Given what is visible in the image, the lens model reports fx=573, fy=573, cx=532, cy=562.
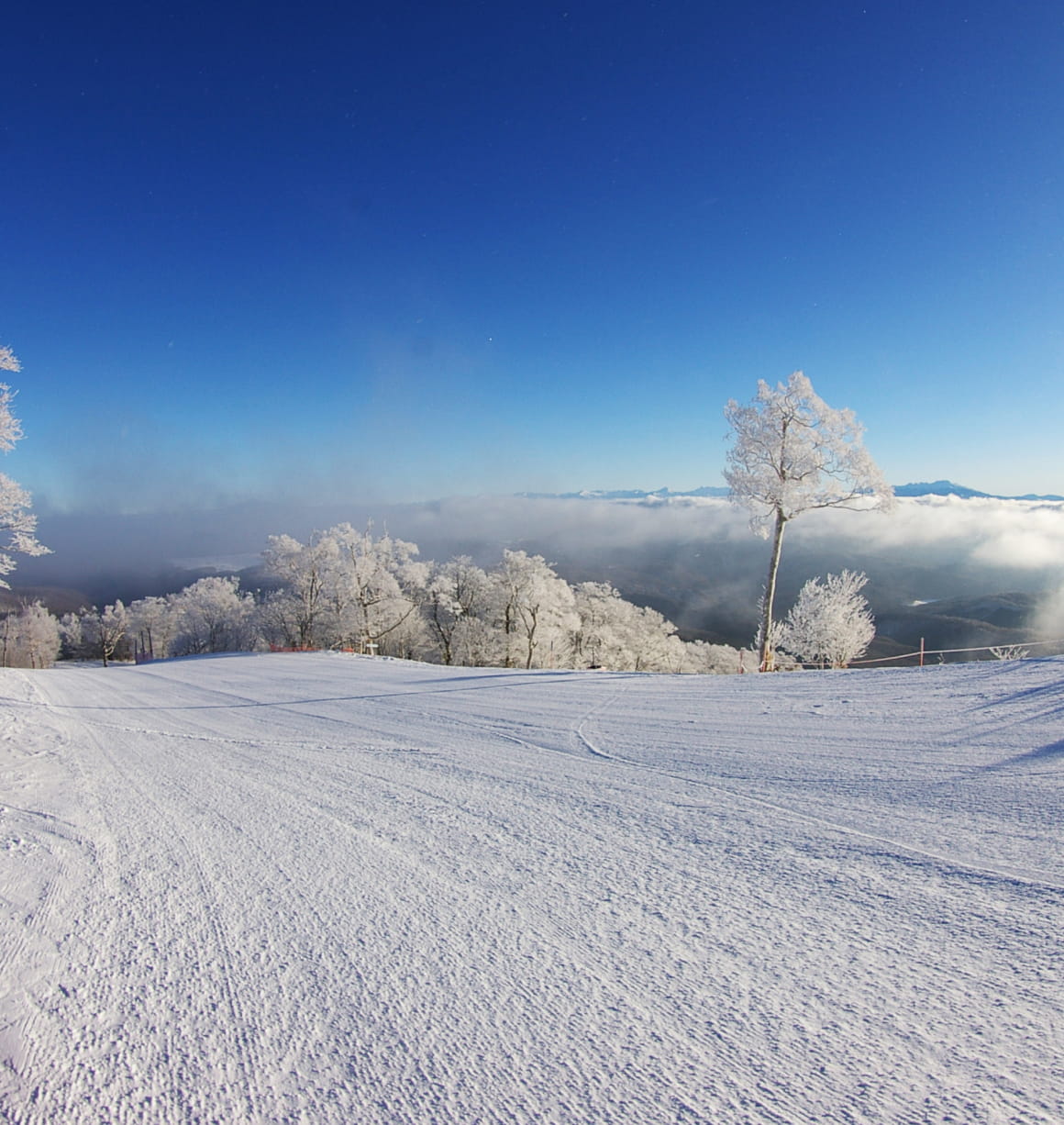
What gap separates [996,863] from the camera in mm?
2818

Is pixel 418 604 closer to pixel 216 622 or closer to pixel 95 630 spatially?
pixel 216 622

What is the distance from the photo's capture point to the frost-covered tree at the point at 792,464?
16.3m

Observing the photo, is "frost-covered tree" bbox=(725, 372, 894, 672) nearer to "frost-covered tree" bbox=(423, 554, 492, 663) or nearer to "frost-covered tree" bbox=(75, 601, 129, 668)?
"frost-covered tree" bbox=(423, 554, 492, 663)

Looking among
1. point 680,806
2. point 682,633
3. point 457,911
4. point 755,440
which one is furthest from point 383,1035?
point 682,633

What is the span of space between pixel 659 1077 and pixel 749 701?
6.47 meters

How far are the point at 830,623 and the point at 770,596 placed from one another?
23.7 metres

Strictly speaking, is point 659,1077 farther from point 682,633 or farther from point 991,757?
point 682,633

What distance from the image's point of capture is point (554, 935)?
7.98 feet

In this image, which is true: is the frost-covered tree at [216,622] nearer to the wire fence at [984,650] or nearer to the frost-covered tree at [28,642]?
the frost-covered tree at [28,642]

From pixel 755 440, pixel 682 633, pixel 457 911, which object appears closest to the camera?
pixel 457 911

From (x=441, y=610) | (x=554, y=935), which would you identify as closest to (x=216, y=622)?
(x=441, y=610)

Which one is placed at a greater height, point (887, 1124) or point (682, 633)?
point (887, 1124)

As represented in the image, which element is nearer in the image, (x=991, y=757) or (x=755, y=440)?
(x=991, y=757)

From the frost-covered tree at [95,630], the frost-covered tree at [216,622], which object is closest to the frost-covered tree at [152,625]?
the frost-covered tree at [95,630]
